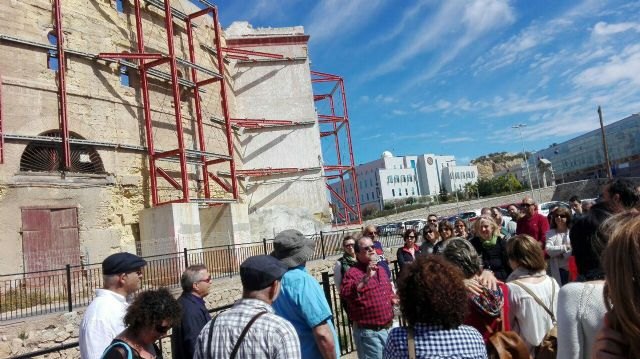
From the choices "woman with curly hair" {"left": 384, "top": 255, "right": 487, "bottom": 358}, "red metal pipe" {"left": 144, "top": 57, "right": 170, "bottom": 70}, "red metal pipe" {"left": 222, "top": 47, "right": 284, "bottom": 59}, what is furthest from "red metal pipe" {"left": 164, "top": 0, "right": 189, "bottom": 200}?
"woman with curly hair" {"left": 384, "top": 255, "right": 487, "bottom": 358}

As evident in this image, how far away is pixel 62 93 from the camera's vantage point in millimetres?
14508

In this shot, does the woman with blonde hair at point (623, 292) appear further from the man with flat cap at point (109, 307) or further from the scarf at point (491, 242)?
the scarf at point (491, 242)

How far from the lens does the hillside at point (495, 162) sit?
131000 mm

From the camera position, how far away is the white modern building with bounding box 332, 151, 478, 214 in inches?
3827

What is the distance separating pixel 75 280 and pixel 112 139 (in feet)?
18.0

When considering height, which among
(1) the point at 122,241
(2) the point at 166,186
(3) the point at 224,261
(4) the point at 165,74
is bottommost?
(3) the point at 224,261

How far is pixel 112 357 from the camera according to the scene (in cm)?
273

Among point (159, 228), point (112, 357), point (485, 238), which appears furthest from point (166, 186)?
point (112, 357)

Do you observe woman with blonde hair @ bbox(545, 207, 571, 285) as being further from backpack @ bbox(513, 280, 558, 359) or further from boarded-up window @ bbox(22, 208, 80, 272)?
boarded-up window @ bbox(22, 208, 80, 272)

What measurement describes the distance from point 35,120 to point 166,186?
5233 mm

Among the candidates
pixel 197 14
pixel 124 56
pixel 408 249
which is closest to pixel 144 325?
pixel 408 249

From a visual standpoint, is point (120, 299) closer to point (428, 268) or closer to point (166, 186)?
point (428, 268)

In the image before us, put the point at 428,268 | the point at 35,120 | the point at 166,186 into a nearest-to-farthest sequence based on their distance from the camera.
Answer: the point at 428,268
the point at 35,120
the point at 166,186

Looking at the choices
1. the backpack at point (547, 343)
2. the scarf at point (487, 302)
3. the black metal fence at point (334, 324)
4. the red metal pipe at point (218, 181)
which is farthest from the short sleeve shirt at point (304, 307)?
the red metal pipe at point (218, 181)
